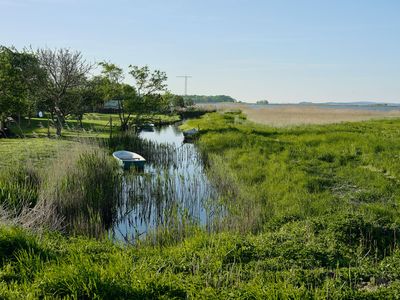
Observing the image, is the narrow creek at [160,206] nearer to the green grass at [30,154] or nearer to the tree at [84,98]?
the green grass at [30,154]

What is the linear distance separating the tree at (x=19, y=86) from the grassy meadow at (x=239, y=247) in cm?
951

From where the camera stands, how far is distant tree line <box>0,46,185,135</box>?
21833mm

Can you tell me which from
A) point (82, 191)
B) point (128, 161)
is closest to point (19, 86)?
point (128, 161)

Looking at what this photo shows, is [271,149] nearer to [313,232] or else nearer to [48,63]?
[313,232]

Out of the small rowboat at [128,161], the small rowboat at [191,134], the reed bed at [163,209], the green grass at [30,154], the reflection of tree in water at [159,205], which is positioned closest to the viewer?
the reed bed at [163,209]

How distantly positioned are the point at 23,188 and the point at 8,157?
3884 millimetres

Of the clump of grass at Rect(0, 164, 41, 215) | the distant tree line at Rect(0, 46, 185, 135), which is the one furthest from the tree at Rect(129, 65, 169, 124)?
the clump of grass at Rect(0, 164, 41, 215)

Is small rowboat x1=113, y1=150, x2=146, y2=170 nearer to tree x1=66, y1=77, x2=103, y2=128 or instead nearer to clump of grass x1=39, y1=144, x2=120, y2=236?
clump of grass x1=39, y1=144, x2=120, y2=236

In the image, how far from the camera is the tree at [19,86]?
2091cm

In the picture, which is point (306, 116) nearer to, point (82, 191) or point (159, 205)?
point (159, 205)

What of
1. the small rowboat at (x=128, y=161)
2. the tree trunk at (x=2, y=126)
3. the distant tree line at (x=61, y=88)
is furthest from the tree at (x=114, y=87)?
the small rowboat at (x=128, y=161)

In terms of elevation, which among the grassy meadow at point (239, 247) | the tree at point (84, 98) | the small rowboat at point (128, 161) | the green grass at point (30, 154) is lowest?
the grassy meadow at point (239, 247)

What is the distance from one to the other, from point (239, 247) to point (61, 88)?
19.9 m

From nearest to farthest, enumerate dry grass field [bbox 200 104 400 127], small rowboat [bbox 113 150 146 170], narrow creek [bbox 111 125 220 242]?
narrow creek [bbox 111 125 220 242], small rowboat [bbox 113 150 146 170], dry grass field [bbox 200 104 400 127]
